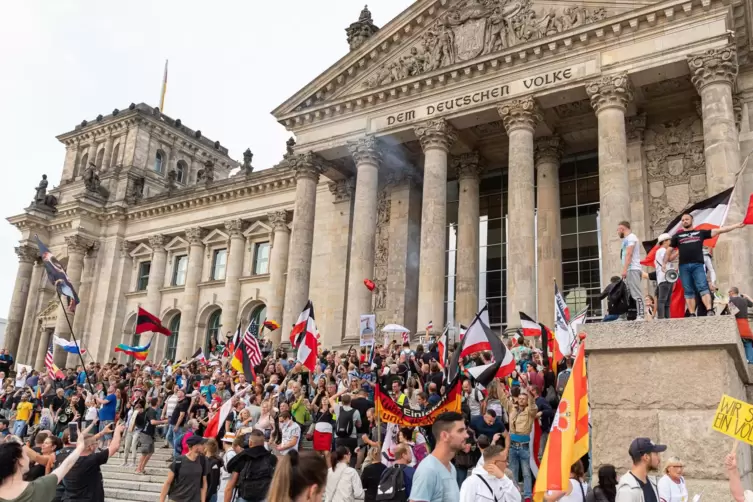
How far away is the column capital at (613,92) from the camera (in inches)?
835

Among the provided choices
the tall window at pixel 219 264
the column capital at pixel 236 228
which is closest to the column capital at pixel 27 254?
the tall window at pixel 219 264

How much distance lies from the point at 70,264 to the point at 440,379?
34.8 m

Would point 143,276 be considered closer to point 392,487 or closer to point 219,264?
point 219,264

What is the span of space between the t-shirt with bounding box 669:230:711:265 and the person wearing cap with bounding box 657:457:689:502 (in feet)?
14.6

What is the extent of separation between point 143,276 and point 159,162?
8.91 m

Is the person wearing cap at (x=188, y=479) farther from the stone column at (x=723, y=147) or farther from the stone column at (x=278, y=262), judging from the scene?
the stone column at (x=278, y=262)

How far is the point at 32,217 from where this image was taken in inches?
1706

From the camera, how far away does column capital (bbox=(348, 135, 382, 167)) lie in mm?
26547

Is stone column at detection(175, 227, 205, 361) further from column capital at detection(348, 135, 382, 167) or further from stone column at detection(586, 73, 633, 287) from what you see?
stone column at detection(586, 73, 633, 287)

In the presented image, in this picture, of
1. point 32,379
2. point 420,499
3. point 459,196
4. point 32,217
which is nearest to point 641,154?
point 459,196

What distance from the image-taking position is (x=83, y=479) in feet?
23.7

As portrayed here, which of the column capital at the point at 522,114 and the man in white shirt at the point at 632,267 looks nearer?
the man in white shirt at the point at 632,267

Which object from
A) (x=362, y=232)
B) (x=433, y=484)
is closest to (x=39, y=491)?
(x=433, y=484)

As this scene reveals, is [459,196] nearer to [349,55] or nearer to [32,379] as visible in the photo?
[349,55]
